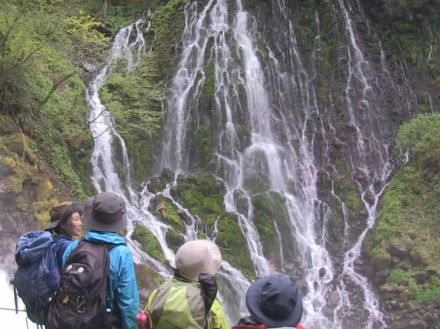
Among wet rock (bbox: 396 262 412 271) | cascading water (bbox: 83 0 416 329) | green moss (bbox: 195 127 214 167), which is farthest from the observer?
green moss (bbox: 195 127 214 167)

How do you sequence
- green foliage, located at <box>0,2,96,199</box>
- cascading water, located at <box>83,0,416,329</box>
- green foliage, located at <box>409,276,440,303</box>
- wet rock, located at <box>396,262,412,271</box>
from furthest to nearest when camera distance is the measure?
wet rock, located at <box>396,262,412,271</box> < cascading water, located at <box>83,0,416,329</box> < green foliage, located at <box>409,276,440,303</box> < green foliage, located at <box>0,2,96,199</box>

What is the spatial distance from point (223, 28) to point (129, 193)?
6501 millimetres

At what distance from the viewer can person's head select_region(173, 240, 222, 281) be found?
2.87m

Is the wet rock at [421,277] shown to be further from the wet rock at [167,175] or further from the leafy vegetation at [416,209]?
the wet rock at [167,175]

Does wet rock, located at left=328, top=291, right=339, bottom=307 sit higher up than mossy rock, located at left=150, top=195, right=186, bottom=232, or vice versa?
mossy rock, located at left=150, top=195, right=186, bottom=232

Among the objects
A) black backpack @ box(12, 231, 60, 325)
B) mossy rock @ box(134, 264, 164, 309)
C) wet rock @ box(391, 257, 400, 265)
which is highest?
black backpack @ box(12, 231, 60, 325)

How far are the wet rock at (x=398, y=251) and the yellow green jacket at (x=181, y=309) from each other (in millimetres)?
10054

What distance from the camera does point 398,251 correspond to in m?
12.1

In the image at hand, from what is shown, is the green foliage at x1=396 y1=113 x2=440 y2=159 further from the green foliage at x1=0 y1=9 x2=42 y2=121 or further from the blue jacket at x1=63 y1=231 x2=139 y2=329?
the blue jacket at x1=63 y1=231 x2=139 y2=329

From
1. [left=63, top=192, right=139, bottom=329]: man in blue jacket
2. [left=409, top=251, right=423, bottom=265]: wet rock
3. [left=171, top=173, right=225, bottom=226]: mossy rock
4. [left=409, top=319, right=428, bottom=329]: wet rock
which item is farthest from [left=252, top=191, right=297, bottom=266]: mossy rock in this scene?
[left=63, top=192, right=139, bottom=329]: man in blue jacket

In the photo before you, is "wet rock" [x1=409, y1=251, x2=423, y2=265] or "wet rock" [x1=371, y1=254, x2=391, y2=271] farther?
"wet rock" [x1=371, y1=254, x2=391, y2=271]

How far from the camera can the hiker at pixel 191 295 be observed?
111 inches

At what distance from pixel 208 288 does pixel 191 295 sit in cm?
10

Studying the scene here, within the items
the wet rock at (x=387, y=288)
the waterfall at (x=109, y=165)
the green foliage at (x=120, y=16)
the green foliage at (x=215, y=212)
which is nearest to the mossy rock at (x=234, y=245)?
the green foliage at (x=215, y=212)
